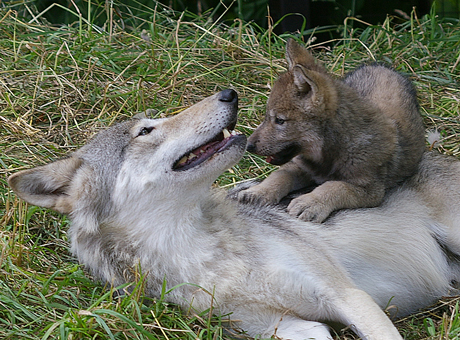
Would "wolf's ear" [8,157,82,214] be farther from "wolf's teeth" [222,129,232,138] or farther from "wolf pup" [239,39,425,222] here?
"wolf pup" [239,39,425,222]

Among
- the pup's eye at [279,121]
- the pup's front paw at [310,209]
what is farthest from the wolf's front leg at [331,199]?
the pup's eye at [279,121]

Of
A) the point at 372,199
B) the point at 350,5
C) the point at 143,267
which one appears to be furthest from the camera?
the point at 350,5

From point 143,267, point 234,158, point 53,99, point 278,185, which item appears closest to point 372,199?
point 278,185

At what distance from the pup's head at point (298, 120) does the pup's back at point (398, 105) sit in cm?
42

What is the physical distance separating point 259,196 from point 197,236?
78cm

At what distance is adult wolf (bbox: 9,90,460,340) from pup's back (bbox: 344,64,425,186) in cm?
86

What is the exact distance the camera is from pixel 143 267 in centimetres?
310

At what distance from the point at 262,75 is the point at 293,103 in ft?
6.29

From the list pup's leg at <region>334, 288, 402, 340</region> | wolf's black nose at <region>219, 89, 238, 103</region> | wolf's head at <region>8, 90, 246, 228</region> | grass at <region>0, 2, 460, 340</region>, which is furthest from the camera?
wolf's black nose at <region>219, 89, 238, 103</region>

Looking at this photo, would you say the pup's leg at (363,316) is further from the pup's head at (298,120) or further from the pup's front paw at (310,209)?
the pup's head at (298,120)

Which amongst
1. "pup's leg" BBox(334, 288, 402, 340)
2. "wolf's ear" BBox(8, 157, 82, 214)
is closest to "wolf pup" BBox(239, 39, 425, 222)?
"pup's leg" BBox(334, 288, 402, 340)

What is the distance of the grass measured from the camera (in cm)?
294

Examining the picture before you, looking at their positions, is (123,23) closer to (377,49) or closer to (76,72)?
(76,72)

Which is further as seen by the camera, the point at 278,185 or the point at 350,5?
the point at 350,5
